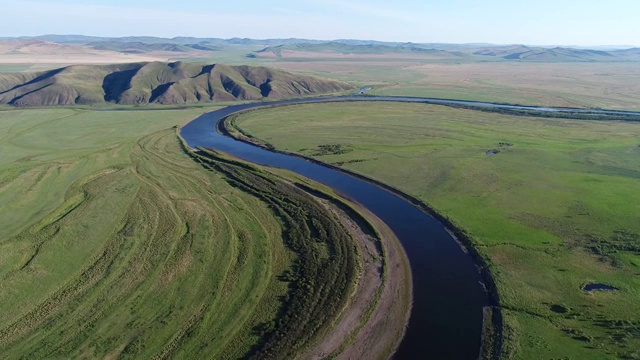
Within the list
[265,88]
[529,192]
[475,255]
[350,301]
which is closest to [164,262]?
[350,301]

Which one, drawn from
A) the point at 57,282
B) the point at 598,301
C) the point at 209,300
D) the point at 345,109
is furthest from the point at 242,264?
the point at 345,109

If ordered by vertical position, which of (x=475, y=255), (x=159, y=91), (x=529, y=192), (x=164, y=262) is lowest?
(x=164, y=262)

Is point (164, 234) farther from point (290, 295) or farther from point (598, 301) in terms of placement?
point (598, 301)

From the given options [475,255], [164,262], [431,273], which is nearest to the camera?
[431,273]

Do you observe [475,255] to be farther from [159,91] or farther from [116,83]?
[116,83]

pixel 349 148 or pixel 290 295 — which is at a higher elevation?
pixel 349 148
